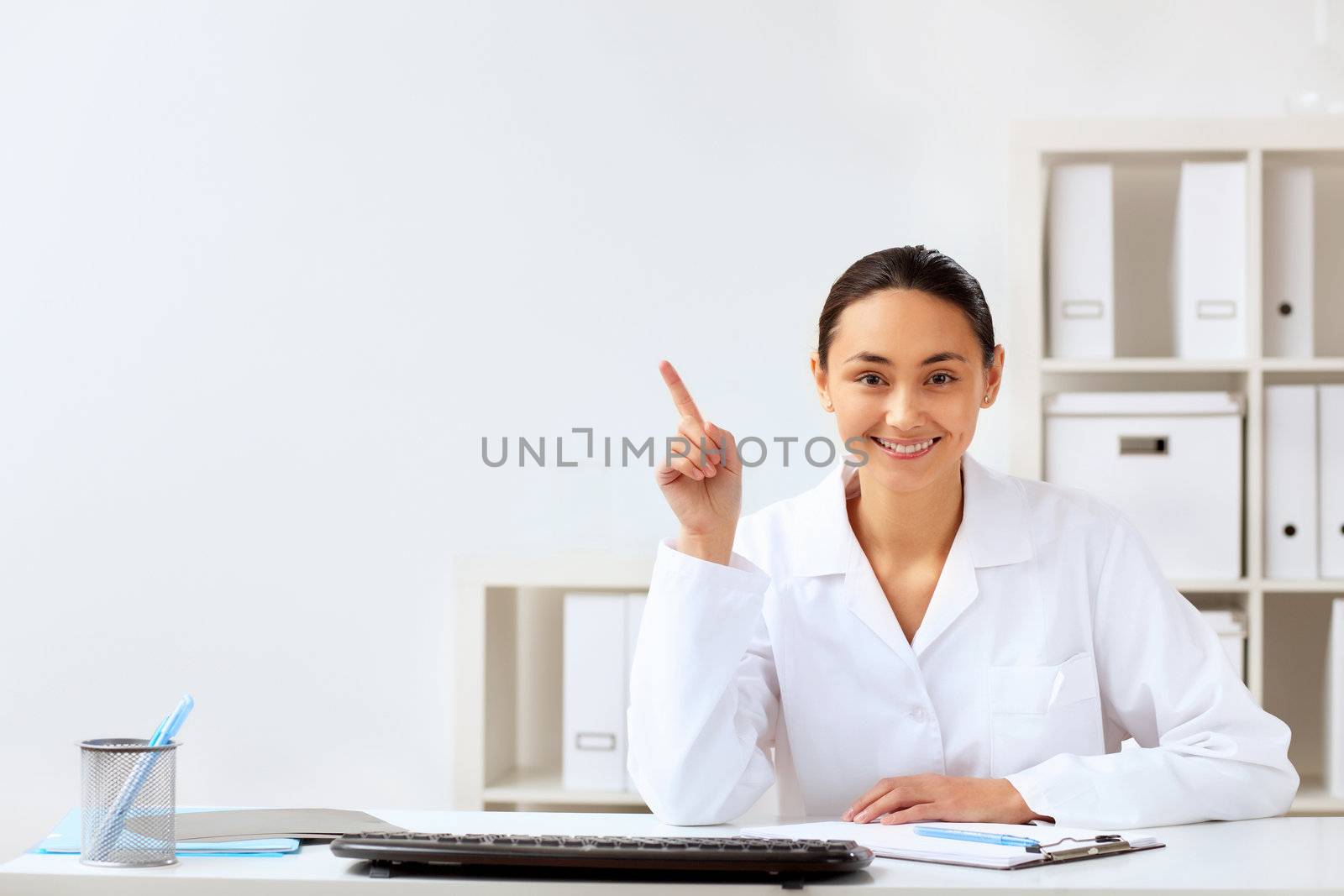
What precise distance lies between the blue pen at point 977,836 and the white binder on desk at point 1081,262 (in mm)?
1245

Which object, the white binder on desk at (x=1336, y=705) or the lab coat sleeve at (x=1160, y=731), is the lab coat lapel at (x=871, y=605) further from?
the white binder on desk at (x=1336, y=705)

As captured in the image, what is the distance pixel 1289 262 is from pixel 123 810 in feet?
6.55

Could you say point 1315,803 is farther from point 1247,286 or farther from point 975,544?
point 975,544

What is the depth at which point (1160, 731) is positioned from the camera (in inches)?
60.3

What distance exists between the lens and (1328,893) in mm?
944

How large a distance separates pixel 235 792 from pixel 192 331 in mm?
954

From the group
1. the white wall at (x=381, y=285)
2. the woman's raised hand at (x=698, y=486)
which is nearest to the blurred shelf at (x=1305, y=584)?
the white wall at (x=381, y=285)

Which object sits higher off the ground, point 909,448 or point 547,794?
point 909,448

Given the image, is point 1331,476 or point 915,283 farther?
point 1331,476

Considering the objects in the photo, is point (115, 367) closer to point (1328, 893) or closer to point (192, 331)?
point (192, 331)

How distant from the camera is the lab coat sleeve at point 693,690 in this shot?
1.37 m

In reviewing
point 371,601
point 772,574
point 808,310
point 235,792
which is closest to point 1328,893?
point 772,574

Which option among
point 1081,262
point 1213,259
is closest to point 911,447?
point 1081,262

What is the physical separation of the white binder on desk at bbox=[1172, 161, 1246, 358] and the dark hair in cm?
71
